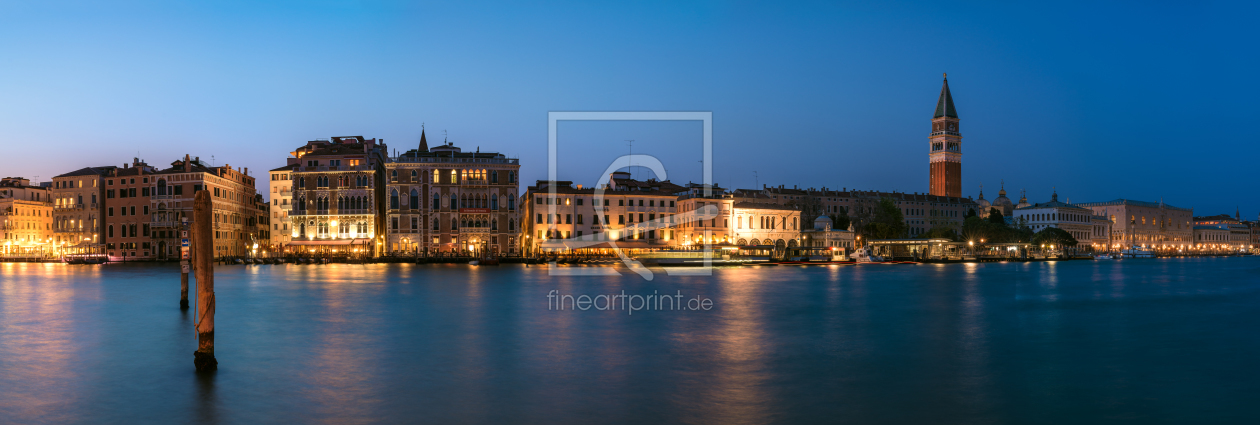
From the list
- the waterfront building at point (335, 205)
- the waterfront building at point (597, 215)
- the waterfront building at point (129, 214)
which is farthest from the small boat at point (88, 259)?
the waterfront building at point (597, 215)

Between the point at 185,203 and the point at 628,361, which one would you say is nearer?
the point at 628,361

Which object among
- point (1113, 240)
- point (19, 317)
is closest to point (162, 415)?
point (19, 317)

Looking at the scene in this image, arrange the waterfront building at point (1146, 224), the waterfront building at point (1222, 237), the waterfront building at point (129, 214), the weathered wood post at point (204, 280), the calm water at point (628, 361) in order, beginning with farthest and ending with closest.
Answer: the waterfront building at point (1222, 237), the waterfront building at point (1146, 224), the waterfront building at point (129, 214), the weathered wood post at point (204, 280), the calm water at point (628, 361)

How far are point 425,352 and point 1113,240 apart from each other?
119 meters

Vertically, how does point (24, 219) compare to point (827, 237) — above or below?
above

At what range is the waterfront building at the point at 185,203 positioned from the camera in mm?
59438

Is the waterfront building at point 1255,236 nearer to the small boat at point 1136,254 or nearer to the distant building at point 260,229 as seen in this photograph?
the small boat at point 1136,254

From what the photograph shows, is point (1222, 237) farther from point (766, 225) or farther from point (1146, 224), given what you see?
point (766, 225)

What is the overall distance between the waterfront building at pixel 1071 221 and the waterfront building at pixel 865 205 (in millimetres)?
9615

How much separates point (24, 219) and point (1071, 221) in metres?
111

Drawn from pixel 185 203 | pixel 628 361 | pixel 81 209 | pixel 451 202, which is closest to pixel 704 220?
pixel 451 202

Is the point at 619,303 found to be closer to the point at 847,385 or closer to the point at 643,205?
the point at 847,385

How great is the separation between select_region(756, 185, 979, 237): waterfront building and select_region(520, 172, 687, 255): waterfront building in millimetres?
12262

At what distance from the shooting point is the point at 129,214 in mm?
61594
